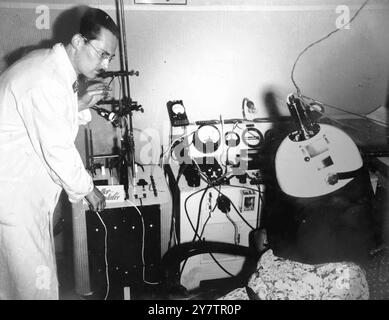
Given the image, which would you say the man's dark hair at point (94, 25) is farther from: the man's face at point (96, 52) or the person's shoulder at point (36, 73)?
the person's shoulder at point (36, 73)

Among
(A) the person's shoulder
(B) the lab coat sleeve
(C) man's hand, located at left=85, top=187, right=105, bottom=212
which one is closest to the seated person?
(C) man's hand, located at left=85, top=187, right=105, bottom=212

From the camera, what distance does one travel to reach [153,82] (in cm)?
248

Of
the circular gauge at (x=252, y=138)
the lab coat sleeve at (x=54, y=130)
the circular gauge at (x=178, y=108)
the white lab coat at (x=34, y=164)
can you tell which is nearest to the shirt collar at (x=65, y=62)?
the white lab coat at (x=34, y=164)

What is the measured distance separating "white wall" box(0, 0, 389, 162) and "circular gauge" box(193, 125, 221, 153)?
10.6 inches

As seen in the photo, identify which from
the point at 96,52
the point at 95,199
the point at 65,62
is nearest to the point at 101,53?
the point at 96,52

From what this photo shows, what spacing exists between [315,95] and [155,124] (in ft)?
4.11

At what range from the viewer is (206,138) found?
2.41 metres

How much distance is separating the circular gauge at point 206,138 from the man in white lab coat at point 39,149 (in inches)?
34.2

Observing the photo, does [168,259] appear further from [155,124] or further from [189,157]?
[155,124]

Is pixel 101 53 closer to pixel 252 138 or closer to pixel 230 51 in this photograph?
pixel 230 51

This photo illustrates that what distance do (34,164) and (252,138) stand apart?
4.82 ft

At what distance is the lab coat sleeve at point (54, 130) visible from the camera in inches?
59.6

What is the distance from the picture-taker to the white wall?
2.32 metres
